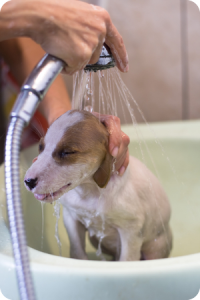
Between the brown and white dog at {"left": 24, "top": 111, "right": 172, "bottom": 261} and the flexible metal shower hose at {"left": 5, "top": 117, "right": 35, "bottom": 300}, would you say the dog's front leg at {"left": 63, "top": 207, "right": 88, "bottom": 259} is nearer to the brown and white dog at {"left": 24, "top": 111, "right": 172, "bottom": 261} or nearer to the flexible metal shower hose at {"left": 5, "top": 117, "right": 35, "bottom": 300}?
the brown and white dog at {"left": 24, "top": 111, "right": 172, "bottom": 261}

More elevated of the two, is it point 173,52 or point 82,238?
point 173,52

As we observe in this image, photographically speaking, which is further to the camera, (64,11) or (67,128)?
(67,128)

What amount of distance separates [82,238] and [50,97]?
0.38 m

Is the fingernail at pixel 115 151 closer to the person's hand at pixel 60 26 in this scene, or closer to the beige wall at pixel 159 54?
the person's hand at pixel 60 26

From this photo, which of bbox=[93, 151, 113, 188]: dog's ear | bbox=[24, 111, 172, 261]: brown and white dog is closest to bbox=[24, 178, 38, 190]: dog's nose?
bbox=[24, 111, 172, 261]: brown and white dog

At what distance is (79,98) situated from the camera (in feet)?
2.38

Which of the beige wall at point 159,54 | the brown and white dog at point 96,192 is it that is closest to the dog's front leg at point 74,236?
the brown and white dog at point 96,192

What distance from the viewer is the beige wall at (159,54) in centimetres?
122

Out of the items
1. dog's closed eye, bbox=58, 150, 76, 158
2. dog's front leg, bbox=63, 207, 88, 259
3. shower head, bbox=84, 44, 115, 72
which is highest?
shower head, bbox=84, 44, 115, 72

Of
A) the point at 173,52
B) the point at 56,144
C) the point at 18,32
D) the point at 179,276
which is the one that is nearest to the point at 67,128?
the point at 56,144

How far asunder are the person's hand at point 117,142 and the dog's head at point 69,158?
0.04ft

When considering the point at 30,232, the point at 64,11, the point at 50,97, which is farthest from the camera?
the point at 50,97

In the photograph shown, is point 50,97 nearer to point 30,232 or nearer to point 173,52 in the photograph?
point 30,232

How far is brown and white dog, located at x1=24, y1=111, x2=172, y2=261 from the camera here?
1.69ft
